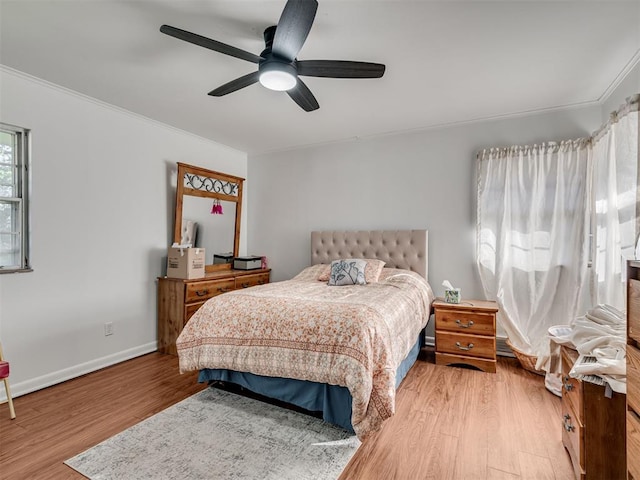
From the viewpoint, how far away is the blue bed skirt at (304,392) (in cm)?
206

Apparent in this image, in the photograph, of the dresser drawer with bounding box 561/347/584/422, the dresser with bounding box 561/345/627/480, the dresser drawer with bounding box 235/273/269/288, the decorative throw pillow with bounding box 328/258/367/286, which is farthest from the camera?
the dresser drawer with bounding box 235/273/269/288

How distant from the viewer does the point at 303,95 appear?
2.36m

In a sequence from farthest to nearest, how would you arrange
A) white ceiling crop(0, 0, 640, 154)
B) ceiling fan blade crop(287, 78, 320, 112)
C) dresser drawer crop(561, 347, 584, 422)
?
ceiling fan blade crop(287, 78, 320, 112), white ceiling crop(0, 0, 640, 154), dresser drawer crop(561, 347, 584, 422)

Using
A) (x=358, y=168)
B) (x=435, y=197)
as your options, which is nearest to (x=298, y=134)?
(x=358, y=168)

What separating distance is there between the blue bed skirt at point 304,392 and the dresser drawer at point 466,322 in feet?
5.21

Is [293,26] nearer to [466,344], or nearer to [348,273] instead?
[348,273]

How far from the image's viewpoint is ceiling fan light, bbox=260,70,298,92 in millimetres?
1964

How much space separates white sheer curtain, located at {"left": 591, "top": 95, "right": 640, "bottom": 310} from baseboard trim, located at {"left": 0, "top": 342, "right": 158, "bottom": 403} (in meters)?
4.34

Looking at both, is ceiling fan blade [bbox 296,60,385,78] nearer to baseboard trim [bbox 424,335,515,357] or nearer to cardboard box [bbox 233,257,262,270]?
cardboard box [bbox 233,257,262,270]

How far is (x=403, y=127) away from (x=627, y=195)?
2233 mm

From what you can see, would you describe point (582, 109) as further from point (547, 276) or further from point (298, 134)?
point (298, 134)

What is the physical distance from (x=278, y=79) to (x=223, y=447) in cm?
228

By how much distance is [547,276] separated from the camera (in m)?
3.17

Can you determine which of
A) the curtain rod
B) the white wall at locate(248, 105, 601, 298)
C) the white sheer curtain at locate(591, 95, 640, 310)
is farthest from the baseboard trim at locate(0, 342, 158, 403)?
the curtain rod
